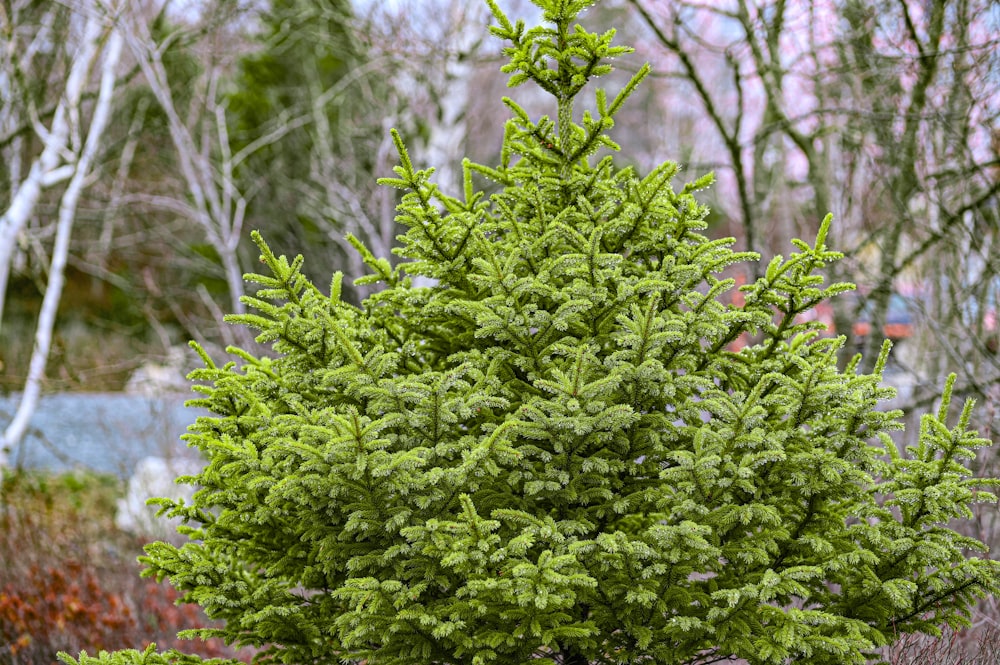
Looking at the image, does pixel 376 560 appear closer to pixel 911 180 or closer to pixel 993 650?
pixel 993 650

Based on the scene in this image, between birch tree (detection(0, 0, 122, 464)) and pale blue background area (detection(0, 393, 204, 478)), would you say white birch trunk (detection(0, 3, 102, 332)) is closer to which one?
birch tree (detection(0, 0, 122, 464))

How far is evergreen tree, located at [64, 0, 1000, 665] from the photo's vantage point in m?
2.70

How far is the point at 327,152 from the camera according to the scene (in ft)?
33.2

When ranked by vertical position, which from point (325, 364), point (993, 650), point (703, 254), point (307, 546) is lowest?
point (993, 650)

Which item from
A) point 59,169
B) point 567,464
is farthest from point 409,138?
point 567,464

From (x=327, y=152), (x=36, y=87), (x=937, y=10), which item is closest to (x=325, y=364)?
(x=937, y=10)

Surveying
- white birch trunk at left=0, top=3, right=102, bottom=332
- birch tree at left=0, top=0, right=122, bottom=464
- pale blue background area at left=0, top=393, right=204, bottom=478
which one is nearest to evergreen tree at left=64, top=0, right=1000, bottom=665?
birch tree at left=0, top=0, right=122, bottom=464

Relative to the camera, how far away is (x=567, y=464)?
293cm

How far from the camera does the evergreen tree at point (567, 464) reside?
270 centimetres

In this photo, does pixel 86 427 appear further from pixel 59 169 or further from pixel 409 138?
pixel 59 169

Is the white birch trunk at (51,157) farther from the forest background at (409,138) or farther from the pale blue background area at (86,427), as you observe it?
the pale blue background area at (86,427)

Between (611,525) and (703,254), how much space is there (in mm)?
1063

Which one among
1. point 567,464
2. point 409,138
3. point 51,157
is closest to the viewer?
point 567,464

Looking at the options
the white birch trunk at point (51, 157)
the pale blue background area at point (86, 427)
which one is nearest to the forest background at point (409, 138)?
the white birch trunk at point (51, 157)
